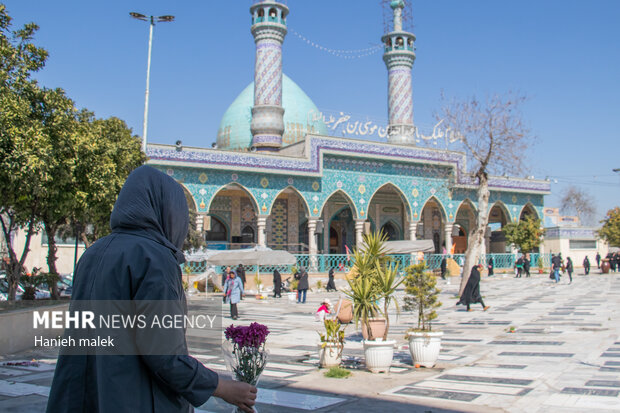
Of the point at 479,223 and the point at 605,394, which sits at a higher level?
the point at 479,223

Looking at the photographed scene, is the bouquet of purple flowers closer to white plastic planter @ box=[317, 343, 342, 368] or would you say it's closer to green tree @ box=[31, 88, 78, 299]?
white plastic planter @ box=[317, 343, 342, 368]

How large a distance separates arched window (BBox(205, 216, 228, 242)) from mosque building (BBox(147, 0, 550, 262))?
0.05 m

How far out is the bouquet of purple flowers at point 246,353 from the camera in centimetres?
364

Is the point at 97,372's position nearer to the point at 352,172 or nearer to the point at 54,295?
the point at 54,295

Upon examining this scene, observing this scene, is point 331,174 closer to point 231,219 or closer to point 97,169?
point 231,219

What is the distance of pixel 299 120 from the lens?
3203 centimetres

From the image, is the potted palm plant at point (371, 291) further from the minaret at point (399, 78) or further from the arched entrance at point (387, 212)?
the arched entrance at point (387, 212)

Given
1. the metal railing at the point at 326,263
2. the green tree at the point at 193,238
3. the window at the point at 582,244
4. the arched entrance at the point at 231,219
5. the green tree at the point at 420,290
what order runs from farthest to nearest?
1. the window at the point at 582,244
2. the arched entrance at the point at 231,219
3. the metal railing at the point at 326,263
4. the green tree at the point at 193,238
5. the green tree at the point at 420,290

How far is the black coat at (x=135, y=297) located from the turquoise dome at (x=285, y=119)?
29007 millimetres

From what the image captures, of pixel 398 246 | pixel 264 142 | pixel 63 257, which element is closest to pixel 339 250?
pixel 264 142

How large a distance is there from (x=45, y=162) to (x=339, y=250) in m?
24.4

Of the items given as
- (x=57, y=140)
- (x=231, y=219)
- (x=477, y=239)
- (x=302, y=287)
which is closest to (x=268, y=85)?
(x=231, y=219)

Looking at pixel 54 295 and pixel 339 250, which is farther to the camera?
pixel 339 250

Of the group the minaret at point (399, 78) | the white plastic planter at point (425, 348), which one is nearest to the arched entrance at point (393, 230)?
the minaret at point (399, 78)
